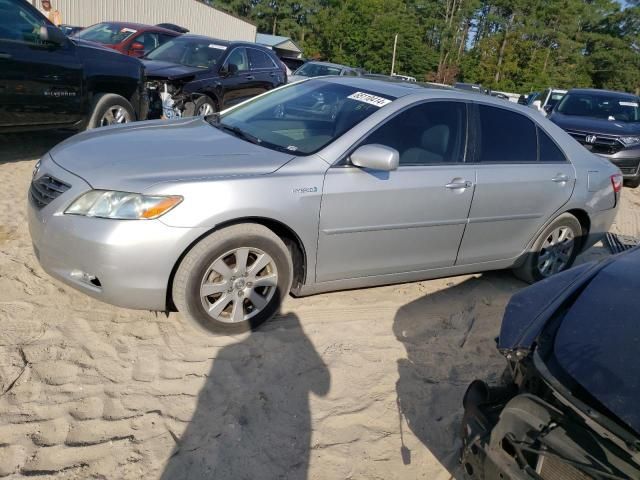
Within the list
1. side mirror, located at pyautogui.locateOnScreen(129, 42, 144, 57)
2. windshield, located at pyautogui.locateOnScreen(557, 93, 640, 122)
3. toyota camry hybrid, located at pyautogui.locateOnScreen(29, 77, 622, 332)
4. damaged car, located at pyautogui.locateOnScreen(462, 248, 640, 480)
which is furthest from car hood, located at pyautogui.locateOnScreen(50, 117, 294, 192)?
windshield, located at pyautogui.locateOnScreen(557, 93, 640, 122)

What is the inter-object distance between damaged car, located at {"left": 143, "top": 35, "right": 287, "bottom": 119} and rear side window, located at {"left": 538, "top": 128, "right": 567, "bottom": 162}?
527 centimetres

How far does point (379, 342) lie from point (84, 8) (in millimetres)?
24410

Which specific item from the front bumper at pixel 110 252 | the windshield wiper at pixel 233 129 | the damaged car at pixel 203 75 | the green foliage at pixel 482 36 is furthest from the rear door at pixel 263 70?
the green foliage at pixel 482 36

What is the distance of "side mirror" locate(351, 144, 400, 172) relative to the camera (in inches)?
131

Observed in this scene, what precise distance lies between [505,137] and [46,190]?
10.8ft

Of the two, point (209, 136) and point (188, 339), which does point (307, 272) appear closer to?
point (188, 339)

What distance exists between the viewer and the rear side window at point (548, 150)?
14.7 ft

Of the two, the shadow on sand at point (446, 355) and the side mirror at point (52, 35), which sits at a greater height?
the side mirror at point (52, 35)

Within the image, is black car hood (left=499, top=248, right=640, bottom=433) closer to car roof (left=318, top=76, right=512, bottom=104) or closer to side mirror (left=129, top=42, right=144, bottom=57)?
car roof (left=318, top=76, right=512, bottom=104)

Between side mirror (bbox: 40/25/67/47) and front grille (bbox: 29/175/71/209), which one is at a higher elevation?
side mirror (bbox: 40/25/67/47)

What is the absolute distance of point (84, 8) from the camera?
2303 cm

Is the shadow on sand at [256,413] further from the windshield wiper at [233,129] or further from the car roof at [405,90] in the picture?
the car roof at [405,90]

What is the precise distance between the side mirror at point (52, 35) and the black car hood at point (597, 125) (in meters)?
8.59

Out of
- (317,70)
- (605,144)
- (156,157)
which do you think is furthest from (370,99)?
(317,70)
